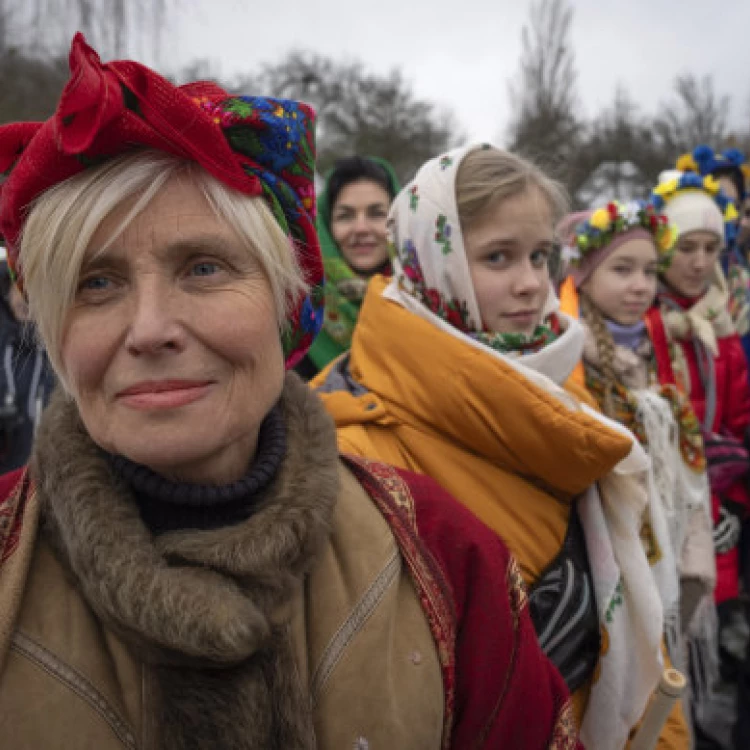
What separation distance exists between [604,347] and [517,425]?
1179mm

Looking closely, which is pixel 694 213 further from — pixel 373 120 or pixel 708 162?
pixel 373 120

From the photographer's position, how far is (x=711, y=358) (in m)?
3.21

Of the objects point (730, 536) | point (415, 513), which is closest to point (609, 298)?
point (730, 536)

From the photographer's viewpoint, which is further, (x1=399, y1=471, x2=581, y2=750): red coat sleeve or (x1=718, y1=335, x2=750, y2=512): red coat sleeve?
(x1=718, y1=335, x2=750, y2=512): red coat sleeve

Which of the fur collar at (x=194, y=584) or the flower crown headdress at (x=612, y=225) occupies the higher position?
the flower crown headdress at (x=612, y=225)

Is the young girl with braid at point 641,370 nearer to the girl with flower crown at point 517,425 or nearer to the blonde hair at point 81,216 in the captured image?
the girl with flower crown at point 517,425

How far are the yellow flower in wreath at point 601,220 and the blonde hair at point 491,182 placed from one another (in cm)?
107

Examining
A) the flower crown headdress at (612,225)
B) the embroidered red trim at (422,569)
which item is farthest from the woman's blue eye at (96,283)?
the flower crown headdress at (612,225)

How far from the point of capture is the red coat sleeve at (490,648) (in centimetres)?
108

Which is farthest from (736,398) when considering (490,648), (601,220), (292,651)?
(292,651)

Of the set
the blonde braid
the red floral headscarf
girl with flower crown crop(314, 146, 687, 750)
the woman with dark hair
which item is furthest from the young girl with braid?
the red floral headscarf

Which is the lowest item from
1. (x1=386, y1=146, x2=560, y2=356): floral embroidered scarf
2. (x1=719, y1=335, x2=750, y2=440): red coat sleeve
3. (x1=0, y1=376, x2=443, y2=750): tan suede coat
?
(x1=719, y1=335, x2=750, y2=440): red coat sleeve

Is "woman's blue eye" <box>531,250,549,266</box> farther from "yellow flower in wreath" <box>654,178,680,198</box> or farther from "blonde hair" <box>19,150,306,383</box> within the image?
"yellow flower in wreath" <box>654,178,680,198</box>

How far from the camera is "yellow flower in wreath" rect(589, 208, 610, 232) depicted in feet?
9.07
